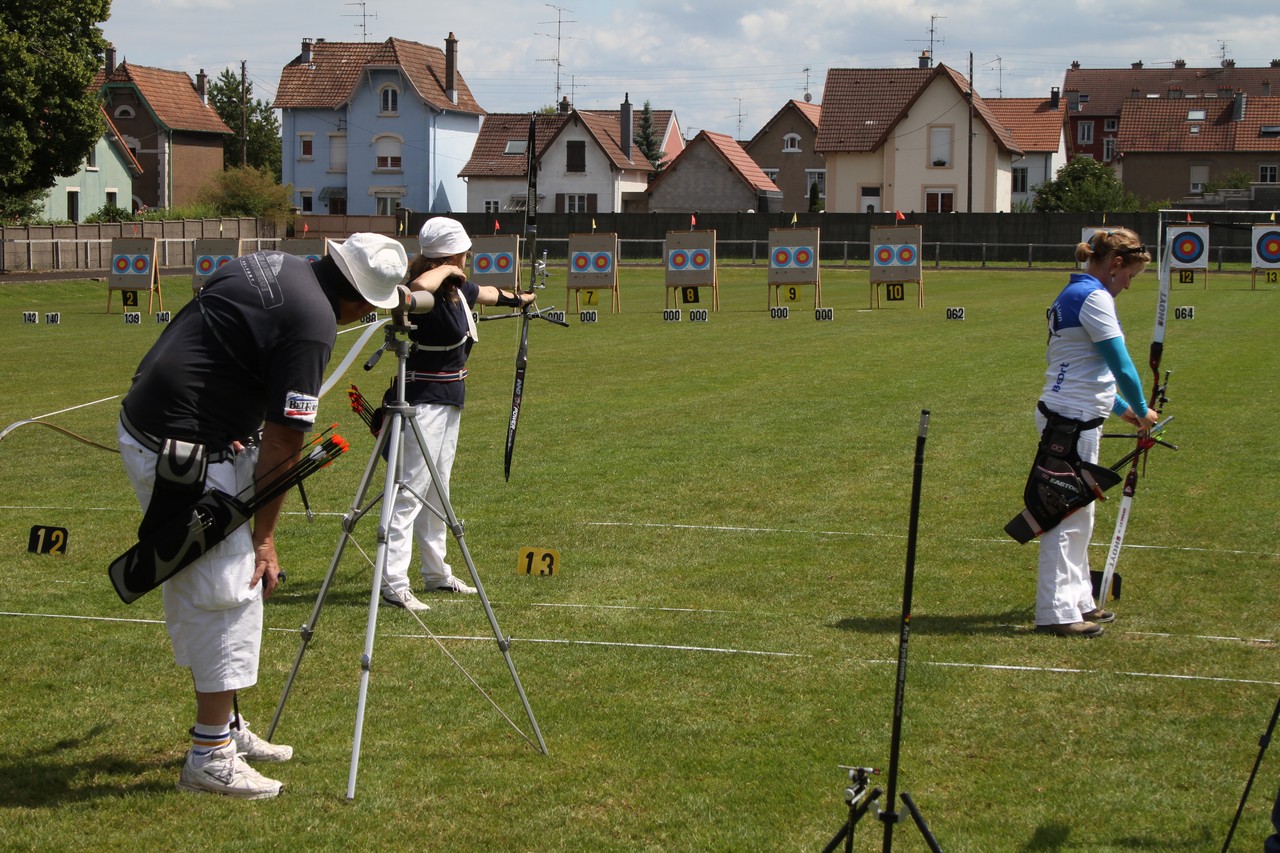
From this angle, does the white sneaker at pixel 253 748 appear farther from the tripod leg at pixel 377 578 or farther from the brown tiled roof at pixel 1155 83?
the brown tiled roof at pixel 1155 83

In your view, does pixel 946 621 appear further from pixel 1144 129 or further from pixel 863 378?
pixel 1144 129

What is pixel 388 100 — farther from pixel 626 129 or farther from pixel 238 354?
pixel 238 354

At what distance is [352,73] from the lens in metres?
77.7

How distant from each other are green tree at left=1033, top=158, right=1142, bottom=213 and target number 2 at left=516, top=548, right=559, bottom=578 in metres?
60.8

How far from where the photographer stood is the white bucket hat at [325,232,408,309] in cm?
465

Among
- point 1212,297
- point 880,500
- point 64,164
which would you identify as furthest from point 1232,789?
point 64,164

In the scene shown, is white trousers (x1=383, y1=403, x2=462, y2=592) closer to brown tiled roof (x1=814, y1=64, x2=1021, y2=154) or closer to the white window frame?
brown tiled roof (x1=814, y1=64, x2=1021, y2=154)

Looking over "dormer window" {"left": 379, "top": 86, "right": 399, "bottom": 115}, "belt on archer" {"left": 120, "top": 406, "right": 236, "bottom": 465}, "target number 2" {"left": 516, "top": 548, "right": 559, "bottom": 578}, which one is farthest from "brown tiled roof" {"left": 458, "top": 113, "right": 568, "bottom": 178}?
"belt on archer" {"left": 120, "top": 406, "right": 236, "bottom": 465}

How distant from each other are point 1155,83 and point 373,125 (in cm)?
6516

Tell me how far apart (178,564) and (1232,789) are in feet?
12.5

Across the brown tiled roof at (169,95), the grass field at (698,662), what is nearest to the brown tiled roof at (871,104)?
the brown tiled roof at (169,95)

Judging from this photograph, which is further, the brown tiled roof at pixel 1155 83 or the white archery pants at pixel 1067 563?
the brown tiled roof at pixel 1155 83

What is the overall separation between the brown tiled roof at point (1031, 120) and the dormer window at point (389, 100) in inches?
1307

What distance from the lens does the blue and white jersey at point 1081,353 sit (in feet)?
22.0
